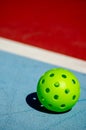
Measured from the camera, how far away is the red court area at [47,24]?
297 inches

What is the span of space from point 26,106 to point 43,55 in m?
2.29

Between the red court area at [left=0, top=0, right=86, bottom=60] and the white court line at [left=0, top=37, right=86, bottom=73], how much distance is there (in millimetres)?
293

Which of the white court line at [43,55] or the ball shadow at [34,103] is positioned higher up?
the ball shadow at [34,103]

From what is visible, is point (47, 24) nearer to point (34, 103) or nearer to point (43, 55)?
point (43, 55)

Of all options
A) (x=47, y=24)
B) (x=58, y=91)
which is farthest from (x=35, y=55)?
(x=58, y=91)

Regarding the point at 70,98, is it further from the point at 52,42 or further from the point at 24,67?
the point at 52,42

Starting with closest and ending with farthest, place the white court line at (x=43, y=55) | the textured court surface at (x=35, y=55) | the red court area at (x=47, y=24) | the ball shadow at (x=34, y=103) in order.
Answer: the textured court surface at (x=35, y=55) < the ball shadow at (x=34, y=103) < the white court line at (x=43, y=55) < the red court area at (x=47, y=24)

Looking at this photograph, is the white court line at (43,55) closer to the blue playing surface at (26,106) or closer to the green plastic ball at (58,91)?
the blue playing surface at (26,106)

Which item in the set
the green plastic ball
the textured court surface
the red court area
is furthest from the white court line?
the green plastic ball

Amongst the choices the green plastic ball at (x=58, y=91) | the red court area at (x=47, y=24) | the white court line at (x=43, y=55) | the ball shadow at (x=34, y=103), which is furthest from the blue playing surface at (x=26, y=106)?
the red court area at (x=47, y=24)

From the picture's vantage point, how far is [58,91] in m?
4.26

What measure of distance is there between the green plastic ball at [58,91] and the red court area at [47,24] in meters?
2.67

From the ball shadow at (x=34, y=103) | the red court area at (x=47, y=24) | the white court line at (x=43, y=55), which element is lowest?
the red court area at (x=47, y=24)

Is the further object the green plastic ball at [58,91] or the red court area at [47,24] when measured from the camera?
the red court area at [47,24]
